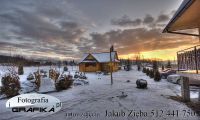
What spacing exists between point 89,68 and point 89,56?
3573mm

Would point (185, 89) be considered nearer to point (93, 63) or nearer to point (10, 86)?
point (10, 86)

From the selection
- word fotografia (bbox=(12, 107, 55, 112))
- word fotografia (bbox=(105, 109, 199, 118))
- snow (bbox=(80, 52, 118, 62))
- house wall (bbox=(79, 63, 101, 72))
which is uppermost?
snow (bbox=(80, 52, 118, 62))

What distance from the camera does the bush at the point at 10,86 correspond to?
51.8ft

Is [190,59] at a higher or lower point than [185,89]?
higher

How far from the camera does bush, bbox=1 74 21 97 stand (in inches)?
622

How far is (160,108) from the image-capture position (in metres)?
11.4

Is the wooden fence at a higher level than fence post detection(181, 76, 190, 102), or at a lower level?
higher

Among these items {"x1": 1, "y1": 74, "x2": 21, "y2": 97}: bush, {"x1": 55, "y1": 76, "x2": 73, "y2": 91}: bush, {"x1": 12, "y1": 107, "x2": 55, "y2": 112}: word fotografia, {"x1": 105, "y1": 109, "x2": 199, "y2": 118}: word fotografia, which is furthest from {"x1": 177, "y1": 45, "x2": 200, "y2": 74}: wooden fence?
{"x1": 1, "y1": 74, "x2": 21, "y2": 97}: bush

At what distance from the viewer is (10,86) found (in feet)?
52.8

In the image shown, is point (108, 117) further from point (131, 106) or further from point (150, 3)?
point (150, 3)

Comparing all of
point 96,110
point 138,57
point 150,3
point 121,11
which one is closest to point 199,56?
point 96,110

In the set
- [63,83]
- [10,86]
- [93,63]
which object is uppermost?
[93,63]

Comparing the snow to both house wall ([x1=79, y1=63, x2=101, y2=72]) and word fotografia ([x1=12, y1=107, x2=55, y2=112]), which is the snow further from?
word fotografia ([x1=12, y1=107, x2=55, y2=112])

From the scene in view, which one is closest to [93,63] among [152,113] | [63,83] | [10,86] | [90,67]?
[90,67]
